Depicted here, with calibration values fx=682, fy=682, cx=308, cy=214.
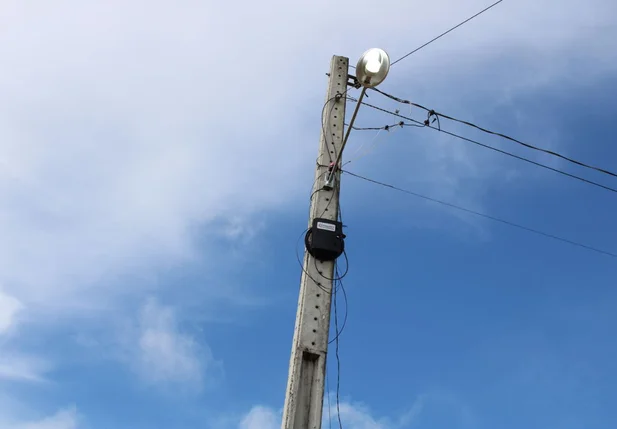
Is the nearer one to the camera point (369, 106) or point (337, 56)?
point (337, 56)

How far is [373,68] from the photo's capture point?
211 inches

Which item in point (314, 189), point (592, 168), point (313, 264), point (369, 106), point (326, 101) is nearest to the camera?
point (313, 264)

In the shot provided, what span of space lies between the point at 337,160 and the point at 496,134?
8.55 feet

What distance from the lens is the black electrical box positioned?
5707 mm

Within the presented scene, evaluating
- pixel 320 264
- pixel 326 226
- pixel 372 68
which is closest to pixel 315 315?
pixel 320 264

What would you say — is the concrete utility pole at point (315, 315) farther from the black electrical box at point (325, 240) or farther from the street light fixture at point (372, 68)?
the street light fixture at point (372, 68)

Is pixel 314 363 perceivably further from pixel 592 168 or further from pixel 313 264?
pixel 592 168

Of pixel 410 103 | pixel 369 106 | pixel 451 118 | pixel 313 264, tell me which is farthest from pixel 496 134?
pixel 313 264

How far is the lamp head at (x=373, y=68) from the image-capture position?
5.35 meters

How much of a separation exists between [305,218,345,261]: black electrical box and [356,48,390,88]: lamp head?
124 cm

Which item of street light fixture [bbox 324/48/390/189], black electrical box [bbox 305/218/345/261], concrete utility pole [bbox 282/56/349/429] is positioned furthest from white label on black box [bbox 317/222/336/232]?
street light fixture [bbox 324/48/390/189]

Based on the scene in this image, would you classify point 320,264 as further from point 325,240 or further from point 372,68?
point 372,68

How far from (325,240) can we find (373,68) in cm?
147

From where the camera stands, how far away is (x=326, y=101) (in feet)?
21.6
